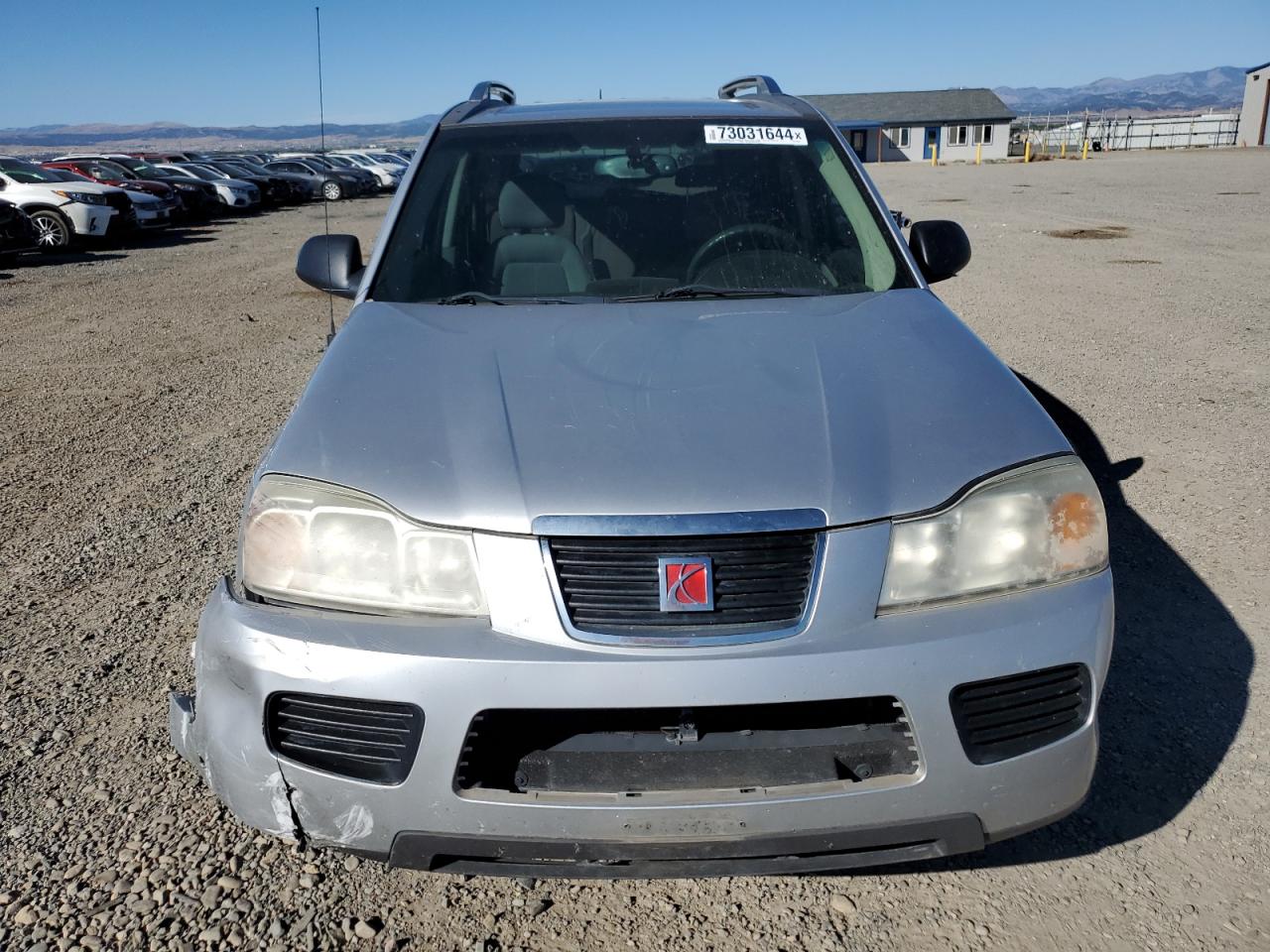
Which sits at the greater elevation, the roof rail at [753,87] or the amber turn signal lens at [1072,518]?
the roof rail at [753,87]

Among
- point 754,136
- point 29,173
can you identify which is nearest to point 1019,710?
point 754,136

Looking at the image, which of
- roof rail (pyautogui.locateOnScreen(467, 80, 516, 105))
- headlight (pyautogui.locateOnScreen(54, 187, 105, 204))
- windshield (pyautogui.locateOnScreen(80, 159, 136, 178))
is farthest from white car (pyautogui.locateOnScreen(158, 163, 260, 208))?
roof rail (pyautogui.locateOnScreen(467, 80, 516, 105))

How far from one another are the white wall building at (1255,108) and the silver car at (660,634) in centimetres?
6295

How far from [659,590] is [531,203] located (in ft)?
6.45

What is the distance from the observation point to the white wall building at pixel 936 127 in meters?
75.1

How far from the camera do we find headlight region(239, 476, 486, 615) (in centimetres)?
196

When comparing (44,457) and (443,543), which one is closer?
(443,543)

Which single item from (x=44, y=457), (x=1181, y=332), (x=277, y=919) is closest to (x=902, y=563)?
(x=277, y=919)

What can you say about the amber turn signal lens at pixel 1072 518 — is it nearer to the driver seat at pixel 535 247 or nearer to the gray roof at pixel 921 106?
the driver seat at pixel 535 247

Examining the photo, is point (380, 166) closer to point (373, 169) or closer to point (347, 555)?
point (373, 169)

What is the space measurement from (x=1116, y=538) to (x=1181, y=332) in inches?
190

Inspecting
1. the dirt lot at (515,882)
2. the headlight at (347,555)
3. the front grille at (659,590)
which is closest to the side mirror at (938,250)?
the dirt lot at (515,882)

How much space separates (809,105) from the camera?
3.79 metres

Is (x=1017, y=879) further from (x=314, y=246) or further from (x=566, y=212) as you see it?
(x=314, y=246)
